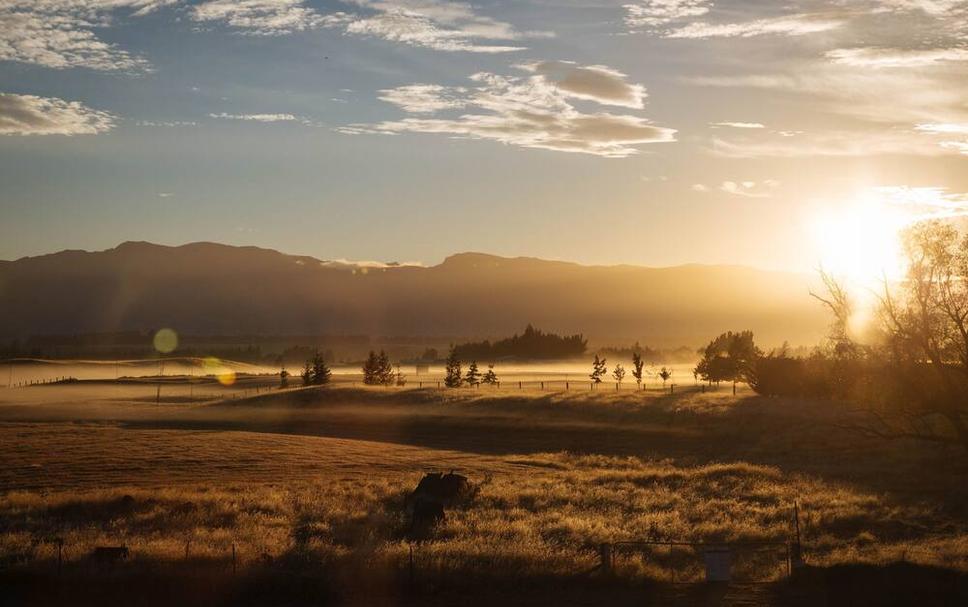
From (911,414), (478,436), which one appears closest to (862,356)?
(911,414)

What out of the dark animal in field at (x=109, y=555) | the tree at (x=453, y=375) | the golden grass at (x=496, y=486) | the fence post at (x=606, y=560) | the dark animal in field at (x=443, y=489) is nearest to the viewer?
the fence post at (x=606, y=560)

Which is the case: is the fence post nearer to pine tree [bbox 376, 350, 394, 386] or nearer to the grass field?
the grass field

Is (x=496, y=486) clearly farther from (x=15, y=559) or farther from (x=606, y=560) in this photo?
(x=15, y=559)

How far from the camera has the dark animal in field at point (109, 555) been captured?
21.3 meters

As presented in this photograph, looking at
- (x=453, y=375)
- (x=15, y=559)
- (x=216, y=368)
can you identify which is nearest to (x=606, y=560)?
(x=15, y=559)

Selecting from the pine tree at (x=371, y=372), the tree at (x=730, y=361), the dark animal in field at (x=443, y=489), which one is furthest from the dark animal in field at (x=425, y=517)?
the pine tree at (x=371, y=372)

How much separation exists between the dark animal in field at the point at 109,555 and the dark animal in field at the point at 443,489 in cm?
1207

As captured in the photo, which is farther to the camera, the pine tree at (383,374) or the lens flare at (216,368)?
the lens flare at (216,368)

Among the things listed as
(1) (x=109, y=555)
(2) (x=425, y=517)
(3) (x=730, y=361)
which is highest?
(3) (x=730, y=361)

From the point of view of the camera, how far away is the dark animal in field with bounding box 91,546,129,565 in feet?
69.8

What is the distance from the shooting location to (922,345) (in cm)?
2995

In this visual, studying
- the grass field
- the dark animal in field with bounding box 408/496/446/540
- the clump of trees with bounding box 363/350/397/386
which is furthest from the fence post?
the clump of trees with bounding box 363/350/397/386

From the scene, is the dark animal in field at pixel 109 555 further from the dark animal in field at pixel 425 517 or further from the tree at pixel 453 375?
the tree at pixel 453 375

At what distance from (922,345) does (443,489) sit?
16366 mm
